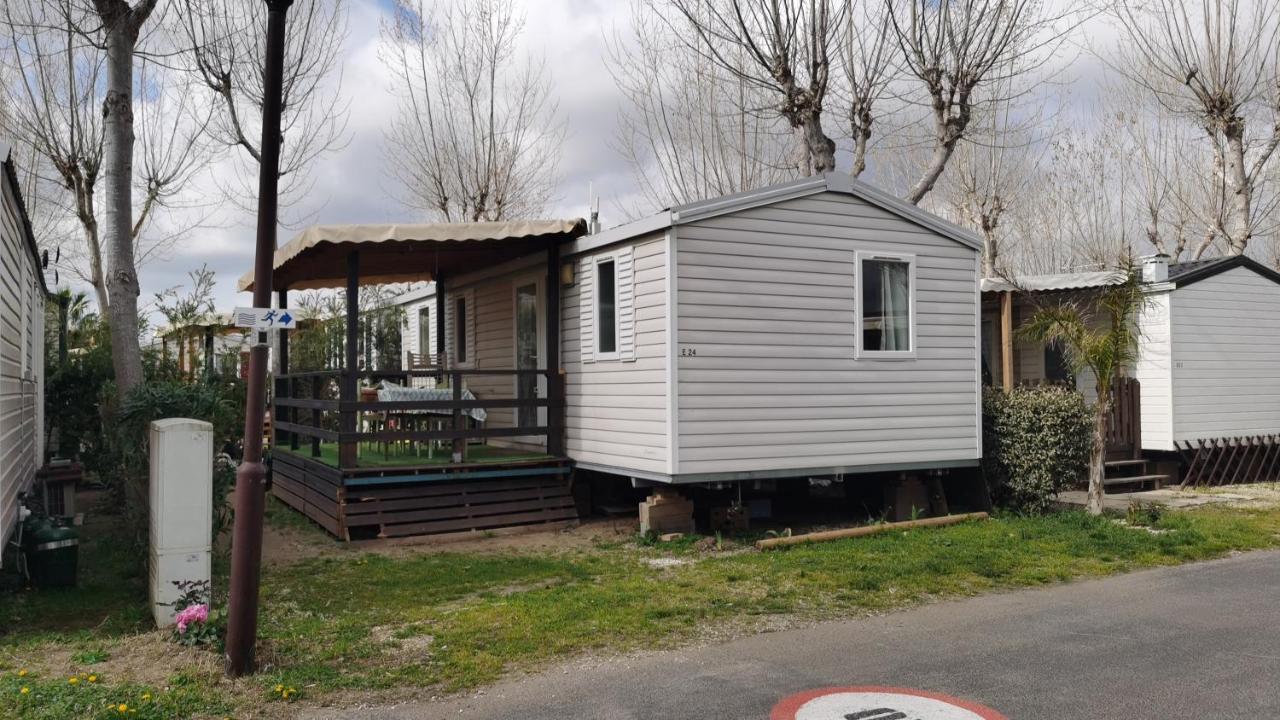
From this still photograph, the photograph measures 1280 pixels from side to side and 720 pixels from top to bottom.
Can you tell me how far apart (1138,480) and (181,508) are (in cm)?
1219

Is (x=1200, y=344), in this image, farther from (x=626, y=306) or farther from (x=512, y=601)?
(x=512, y=601)

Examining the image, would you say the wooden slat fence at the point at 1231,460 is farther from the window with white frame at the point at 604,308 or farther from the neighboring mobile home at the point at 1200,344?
the window with white frame at the point at 604,308

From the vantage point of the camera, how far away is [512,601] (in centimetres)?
705

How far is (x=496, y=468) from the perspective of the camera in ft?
34.9

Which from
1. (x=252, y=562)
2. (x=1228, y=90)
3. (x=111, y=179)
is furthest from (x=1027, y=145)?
(x=252, y=562)

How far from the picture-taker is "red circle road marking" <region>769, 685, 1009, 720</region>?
15.4 ft

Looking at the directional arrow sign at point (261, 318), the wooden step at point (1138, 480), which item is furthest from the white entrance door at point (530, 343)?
the wooden step at point (1138, 480)

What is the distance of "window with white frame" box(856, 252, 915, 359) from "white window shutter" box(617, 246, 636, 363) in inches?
94.0

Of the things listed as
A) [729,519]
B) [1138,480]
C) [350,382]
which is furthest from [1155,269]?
[350,382]

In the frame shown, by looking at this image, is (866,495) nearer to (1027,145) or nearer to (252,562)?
(252,562)

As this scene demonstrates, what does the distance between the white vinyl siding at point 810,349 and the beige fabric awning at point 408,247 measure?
6.39 feet

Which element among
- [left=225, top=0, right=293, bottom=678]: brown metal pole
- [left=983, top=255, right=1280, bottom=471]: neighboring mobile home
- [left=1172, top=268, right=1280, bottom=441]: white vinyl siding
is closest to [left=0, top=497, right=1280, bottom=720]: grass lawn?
[left=225, top=0, right=293, bottom=678]: brown metal pole

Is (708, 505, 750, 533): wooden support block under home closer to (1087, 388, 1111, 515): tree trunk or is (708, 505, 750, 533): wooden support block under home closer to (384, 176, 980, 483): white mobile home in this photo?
(384, 176, 980, 483): white mobile home

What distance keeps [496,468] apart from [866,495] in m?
4.25
